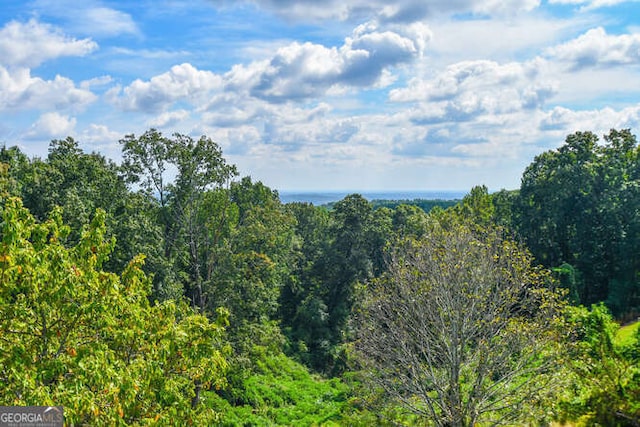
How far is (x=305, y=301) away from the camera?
125ft

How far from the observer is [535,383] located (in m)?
13.2

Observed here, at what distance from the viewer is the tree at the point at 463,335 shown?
13.3 meters

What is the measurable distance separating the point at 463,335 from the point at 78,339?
9.82 m

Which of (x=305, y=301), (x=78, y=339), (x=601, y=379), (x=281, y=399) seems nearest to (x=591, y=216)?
(x=305, y=301)

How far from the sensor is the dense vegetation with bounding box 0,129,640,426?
746 centimetres

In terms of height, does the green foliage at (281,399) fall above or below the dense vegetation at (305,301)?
below

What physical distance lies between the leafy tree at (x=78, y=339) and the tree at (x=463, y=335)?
715 centimetres

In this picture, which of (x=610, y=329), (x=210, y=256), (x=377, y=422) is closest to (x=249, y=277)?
(x=210, y=256)

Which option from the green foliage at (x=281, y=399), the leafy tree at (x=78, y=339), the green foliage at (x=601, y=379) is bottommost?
the green foliage at (x=281, y=399)

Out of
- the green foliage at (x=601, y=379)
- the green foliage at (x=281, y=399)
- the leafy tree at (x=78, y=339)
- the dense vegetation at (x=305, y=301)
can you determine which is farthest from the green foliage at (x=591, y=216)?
the leafy tree at (x=78, y=339)

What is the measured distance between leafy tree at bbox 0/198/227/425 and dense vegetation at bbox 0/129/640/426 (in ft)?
0.12

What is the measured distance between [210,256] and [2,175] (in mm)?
9916

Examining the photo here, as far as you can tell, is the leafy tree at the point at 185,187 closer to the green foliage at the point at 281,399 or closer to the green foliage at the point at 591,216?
the green foliage at the point at 281,399

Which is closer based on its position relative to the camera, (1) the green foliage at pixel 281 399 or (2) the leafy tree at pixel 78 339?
(2) the leafy tree at pixel 78 339
